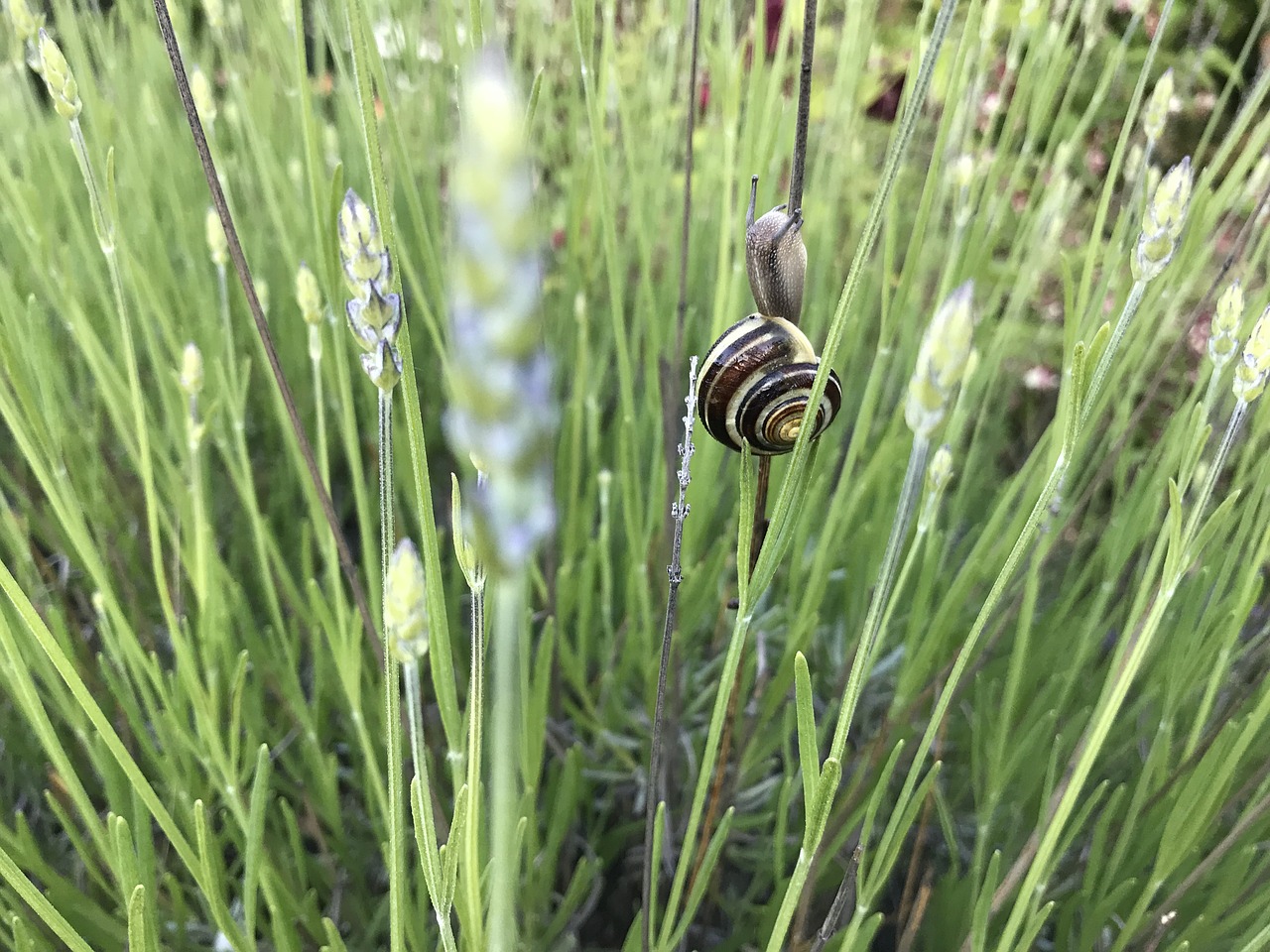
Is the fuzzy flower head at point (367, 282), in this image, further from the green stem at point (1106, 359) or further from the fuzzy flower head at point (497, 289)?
the green stem at point (1106, 359)

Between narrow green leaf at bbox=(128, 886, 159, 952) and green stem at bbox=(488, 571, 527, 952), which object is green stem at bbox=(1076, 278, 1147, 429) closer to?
green stem at bbox=(488, 571, 527, 952)

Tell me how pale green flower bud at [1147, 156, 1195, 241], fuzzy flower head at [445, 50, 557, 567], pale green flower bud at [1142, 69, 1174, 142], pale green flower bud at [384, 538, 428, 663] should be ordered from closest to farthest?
fuzzy flower head at [445, 50, 557, 567]
pale green flower bud at [384, 538, 428, 663]
pale green flower bud at [1147, 156, 1195, 241]
pale green flower bud at [1142, 69, 1174, 142]

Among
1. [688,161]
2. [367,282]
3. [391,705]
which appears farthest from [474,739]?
[688,161]

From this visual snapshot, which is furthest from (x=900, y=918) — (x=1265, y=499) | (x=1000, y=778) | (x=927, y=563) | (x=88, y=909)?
(x=88, y=909)

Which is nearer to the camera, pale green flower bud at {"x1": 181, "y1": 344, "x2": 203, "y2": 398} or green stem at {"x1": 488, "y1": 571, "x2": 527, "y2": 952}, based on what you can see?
green stem at {"x1": 488, "y1": 571, "x2": 527, "y2": 952}

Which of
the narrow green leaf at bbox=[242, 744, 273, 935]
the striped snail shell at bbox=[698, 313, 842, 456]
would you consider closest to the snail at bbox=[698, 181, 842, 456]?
the striped snail shell at bbox=[698, 313, 842, 456]

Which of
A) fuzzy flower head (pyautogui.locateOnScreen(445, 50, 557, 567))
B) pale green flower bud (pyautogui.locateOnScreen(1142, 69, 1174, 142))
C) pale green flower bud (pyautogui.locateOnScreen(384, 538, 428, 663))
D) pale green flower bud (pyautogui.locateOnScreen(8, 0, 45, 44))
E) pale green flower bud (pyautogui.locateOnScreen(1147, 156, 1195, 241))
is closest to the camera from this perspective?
fuzzy flower head (pyautogui.locateOnScreen(445, 50, 557, 567))
